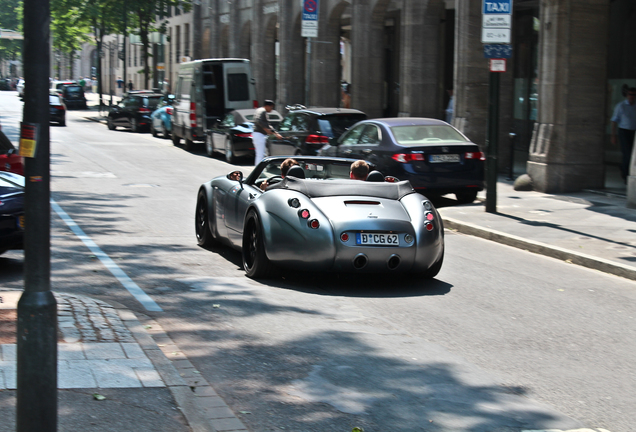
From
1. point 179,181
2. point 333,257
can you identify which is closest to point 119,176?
point 179,181

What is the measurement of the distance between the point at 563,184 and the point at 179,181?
8.06 m

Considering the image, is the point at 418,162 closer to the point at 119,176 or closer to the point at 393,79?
the point at 119,176

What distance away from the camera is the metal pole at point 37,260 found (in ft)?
12.6

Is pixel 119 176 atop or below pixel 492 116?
below

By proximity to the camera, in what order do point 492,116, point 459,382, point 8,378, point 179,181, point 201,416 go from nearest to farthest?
point 201,416
point 8,378
point 459,382
point 492,116
point 179,181

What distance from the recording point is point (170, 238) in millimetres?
11555

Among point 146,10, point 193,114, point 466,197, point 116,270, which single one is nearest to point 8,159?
point 116,270

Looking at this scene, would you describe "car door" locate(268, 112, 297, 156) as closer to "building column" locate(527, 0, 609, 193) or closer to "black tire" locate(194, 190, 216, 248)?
"building column" locate(527, 0, 609, 193)

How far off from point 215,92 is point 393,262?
824 inches

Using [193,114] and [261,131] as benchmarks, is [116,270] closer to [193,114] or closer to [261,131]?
[261,131]

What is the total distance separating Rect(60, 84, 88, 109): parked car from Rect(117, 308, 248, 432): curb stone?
59.1 metres

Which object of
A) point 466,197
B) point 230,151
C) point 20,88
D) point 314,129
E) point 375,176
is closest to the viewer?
point 375,176

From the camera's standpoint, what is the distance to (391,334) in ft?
22.1

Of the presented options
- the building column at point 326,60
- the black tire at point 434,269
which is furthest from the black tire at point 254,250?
the building column at point 326,60
